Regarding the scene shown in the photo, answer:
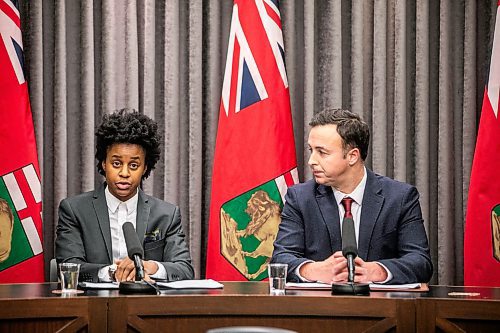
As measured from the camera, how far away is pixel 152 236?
3617mm

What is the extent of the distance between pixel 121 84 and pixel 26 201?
87 centimetres

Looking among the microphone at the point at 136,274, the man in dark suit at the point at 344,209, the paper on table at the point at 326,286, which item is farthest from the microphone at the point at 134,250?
the man in dark suit at the point at 344,209

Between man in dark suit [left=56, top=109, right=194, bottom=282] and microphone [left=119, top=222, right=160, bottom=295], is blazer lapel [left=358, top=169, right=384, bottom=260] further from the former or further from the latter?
microphone [left=119, top=222, right=160, bottom=295]

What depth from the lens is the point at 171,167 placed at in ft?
14.9

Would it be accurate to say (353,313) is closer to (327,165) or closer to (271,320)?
(271,320)

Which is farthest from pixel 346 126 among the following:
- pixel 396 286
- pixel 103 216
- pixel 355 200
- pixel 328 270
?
pixel 103 216

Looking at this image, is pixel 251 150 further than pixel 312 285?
Yes

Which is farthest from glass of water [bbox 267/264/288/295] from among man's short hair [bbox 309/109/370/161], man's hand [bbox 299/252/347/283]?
man's short hair [bbox 309/109/370/161]

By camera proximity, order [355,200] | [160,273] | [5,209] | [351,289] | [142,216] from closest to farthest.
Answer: [351,289]
[160,273]
[355,200]
[142,216]
[5,209]

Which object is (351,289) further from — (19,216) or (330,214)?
(19,216)

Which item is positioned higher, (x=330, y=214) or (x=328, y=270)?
(x=330, y=214)

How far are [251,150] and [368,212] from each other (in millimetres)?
905

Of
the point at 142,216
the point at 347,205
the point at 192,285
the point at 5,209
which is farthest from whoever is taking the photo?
the point at 5,209

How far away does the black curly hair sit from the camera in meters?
3.61
